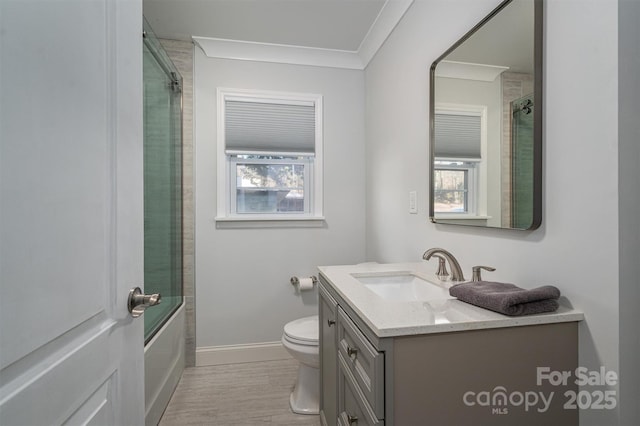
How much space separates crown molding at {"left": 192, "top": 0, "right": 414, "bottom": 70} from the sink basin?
1.60m

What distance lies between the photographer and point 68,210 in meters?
0.58

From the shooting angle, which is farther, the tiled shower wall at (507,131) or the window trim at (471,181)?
the window trim at (471,181)

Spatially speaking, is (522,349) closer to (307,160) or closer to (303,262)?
(303,262)

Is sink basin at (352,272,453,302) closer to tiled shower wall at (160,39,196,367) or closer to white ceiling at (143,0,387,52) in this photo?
tiled shower wall at (160,39,196,367)

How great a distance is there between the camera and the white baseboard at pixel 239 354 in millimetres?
2406

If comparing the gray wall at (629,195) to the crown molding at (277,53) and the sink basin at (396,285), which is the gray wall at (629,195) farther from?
the crown molding at (277,53)

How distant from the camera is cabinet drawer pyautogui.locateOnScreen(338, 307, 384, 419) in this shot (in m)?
0.83

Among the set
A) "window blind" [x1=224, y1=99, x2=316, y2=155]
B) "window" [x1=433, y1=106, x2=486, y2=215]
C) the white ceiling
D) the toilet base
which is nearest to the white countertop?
"window" [x1=433, y1=106, x2=486, y2=215]

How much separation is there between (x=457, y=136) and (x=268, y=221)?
1.54 metres

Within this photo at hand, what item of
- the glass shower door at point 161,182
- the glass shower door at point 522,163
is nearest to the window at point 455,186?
the glass shower door at point 522,163

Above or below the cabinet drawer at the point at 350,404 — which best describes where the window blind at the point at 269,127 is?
above

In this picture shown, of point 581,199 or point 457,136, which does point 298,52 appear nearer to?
point 457,136

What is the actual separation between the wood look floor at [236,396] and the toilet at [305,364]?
5 cm

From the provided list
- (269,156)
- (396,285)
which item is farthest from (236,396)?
(269,156)
